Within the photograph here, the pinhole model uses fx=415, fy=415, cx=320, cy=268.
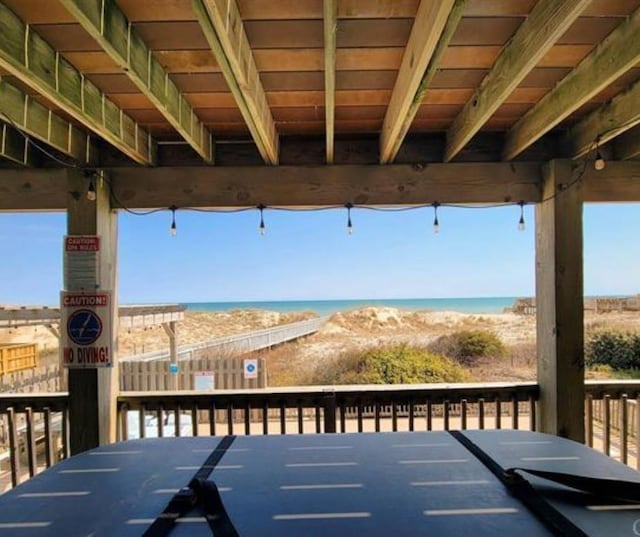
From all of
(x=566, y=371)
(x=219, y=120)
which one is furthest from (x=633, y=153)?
(x=219, y=120)

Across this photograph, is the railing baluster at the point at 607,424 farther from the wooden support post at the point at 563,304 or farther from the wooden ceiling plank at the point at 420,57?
the wooden ceiling plank at the point at 420,57

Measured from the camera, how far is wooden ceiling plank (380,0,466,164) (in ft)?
4.12

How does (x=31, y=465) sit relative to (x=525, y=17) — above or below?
below

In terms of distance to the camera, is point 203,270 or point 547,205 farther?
point 203,270

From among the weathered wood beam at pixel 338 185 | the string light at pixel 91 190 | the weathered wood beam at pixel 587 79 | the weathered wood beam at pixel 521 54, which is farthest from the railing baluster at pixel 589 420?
the string light at pixel 91 190

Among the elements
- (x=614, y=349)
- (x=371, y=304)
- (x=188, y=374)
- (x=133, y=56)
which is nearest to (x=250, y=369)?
(x=188, y=374)

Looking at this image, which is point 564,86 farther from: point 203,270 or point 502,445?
point 203,270

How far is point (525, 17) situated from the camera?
1.48 m

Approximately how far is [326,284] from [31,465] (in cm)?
1719

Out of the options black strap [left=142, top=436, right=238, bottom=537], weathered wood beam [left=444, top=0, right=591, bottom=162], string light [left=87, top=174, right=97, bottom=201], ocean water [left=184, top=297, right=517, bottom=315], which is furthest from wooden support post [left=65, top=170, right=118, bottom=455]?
ocean water [left=184, top=297, right=517, bottom=315]

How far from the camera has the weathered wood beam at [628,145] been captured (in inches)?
98.4

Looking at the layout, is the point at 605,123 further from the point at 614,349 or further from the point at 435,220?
the point at 614,349

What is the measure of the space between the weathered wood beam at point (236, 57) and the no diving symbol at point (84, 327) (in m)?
1.47

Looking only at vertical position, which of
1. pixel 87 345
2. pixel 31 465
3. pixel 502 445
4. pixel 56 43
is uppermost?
pixel 56 43
